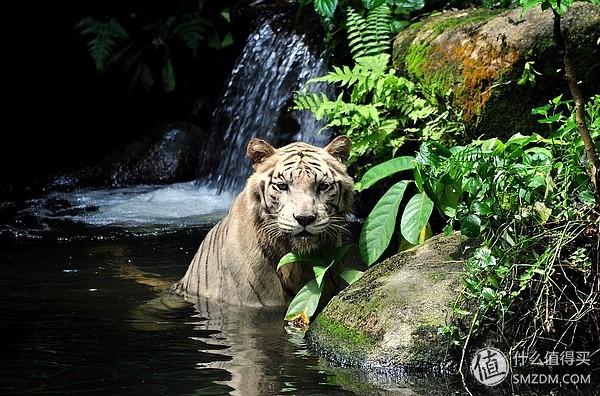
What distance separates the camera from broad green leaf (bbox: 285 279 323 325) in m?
5.34

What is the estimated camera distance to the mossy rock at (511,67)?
22.1 feet

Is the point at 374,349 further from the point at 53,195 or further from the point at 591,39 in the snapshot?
the point at 53,195

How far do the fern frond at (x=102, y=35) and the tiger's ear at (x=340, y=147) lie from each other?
6988 mm

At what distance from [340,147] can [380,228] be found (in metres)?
0.57

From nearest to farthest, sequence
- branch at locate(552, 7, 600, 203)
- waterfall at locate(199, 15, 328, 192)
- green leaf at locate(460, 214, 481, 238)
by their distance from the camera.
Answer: branch at locate(552, 7, 600, 203)
green leaf at locate(460, 214, 481, 238)
waterfall at locate(199, 15, 328, 192)

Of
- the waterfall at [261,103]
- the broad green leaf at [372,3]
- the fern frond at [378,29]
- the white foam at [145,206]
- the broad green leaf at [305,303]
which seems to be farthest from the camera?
the waterfall at [261,103]

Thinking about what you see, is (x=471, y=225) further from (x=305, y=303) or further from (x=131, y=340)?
(x=131, y=340)

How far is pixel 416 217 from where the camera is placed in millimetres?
5457

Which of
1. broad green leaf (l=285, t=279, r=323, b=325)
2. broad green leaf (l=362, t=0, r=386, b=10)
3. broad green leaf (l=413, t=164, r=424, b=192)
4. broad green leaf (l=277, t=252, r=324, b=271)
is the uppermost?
broad green leaf (l=362, t=0, r=386, b=10)

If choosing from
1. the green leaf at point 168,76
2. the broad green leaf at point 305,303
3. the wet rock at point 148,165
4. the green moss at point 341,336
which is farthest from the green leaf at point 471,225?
the green leaf at point 168,76

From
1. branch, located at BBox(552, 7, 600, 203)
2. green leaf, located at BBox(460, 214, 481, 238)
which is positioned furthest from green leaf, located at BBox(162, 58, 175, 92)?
branch, located at BBox(552, 7, 600, 203)

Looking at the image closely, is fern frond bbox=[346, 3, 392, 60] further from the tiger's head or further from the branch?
the branch

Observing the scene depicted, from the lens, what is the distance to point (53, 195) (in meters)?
11.1

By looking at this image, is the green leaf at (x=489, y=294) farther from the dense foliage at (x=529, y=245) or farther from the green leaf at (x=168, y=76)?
the green leaf at (x=168, y=76)
